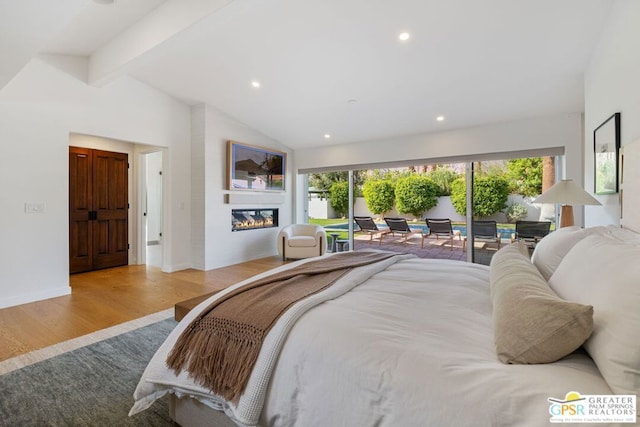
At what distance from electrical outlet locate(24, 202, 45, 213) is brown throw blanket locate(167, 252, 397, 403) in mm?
3483

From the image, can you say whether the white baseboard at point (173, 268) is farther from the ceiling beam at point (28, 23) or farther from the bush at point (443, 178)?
the bush at point (443, 178)

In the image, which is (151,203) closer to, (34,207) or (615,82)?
(34,207)

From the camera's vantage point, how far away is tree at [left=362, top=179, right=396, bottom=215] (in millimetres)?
6292

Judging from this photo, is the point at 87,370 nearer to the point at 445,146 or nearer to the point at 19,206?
the point at 19,206

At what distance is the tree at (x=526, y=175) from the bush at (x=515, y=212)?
0.22 metres

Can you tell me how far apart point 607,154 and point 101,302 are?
516 cm

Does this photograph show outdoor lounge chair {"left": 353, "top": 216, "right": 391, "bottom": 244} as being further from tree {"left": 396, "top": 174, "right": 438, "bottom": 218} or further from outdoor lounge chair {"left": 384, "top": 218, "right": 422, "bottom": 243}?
tree {"left": 396, "top": 174, "right": 438, "bottom": 218}

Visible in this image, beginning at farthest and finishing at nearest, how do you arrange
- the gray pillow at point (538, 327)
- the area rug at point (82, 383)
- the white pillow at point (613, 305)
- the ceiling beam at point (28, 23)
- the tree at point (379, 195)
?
the tree at point (379, 195) → the ceiling beam at point (28, 23) → the area rug at point (82, 383) → the gray pillow at point (538, 327) → the white pillow at point (613, 305)

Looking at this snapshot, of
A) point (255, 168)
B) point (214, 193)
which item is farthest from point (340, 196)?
point (214, 193)

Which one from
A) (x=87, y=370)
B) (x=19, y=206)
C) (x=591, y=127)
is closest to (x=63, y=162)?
(x=19, y=206)

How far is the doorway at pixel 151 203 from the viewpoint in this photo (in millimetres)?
5645

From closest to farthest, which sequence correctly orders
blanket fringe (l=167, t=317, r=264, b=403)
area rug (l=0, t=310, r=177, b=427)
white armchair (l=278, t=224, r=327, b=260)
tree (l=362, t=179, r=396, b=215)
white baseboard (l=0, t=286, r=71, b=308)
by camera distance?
blanket fringe (l=167, t=317, r=264, b=403), area rug (l=0, t=310, r=177, b=427), white baseboard (l=0, t=286, r=71, b=308), white armchair (l=278, t=224, r=327, b=260), tree (l=362, t=179, r=396, b=215)

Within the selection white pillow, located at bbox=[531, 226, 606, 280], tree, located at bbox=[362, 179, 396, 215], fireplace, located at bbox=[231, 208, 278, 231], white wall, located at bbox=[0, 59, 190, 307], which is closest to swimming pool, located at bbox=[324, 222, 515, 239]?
tree, located at bbox=[362, 179, 396, 215]

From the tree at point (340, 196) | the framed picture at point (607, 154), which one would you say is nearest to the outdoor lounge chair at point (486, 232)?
the framed picture at point (607, 154)
